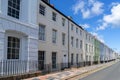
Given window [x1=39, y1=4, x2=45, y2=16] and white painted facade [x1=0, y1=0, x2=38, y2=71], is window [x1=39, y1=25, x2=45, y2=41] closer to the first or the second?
window [x1=39, y1=4, x2=45, y2=16]

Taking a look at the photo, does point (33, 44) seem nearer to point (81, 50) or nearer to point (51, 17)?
point (51, 17)

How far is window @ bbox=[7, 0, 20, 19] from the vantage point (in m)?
→ 16.4

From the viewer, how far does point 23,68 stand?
17.4m

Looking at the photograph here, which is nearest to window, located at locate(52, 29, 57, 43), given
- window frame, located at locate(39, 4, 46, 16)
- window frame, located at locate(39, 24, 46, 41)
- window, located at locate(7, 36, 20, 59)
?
window frame, located at locate(39, 24, 46, 41)

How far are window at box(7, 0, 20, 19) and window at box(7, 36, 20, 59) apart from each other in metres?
1.83

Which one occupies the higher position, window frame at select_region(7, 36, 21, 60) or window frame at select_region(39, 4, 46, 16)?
window frame at select_region(39, 4, 46, 16)

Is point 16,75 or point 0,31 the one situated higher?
point 0,31

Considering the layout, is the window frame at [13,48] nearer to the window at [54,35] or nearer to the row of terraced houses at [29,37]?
the row of terraced houses at [29,37]

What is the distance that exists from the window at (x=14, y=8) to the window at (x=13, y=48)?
6.01 ft

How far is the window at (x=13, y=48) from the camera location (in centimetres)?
1628

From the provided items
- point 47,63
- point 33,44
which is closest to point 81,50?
point 47,63

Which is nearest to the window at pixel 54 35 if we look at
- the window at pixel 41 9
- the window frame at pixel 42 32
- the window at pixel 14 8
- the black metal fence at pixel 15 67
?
the window frame at pixel 42 32

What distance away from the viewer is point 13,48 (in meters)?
A: 16.8

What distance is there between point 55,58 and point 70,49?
744 cm
